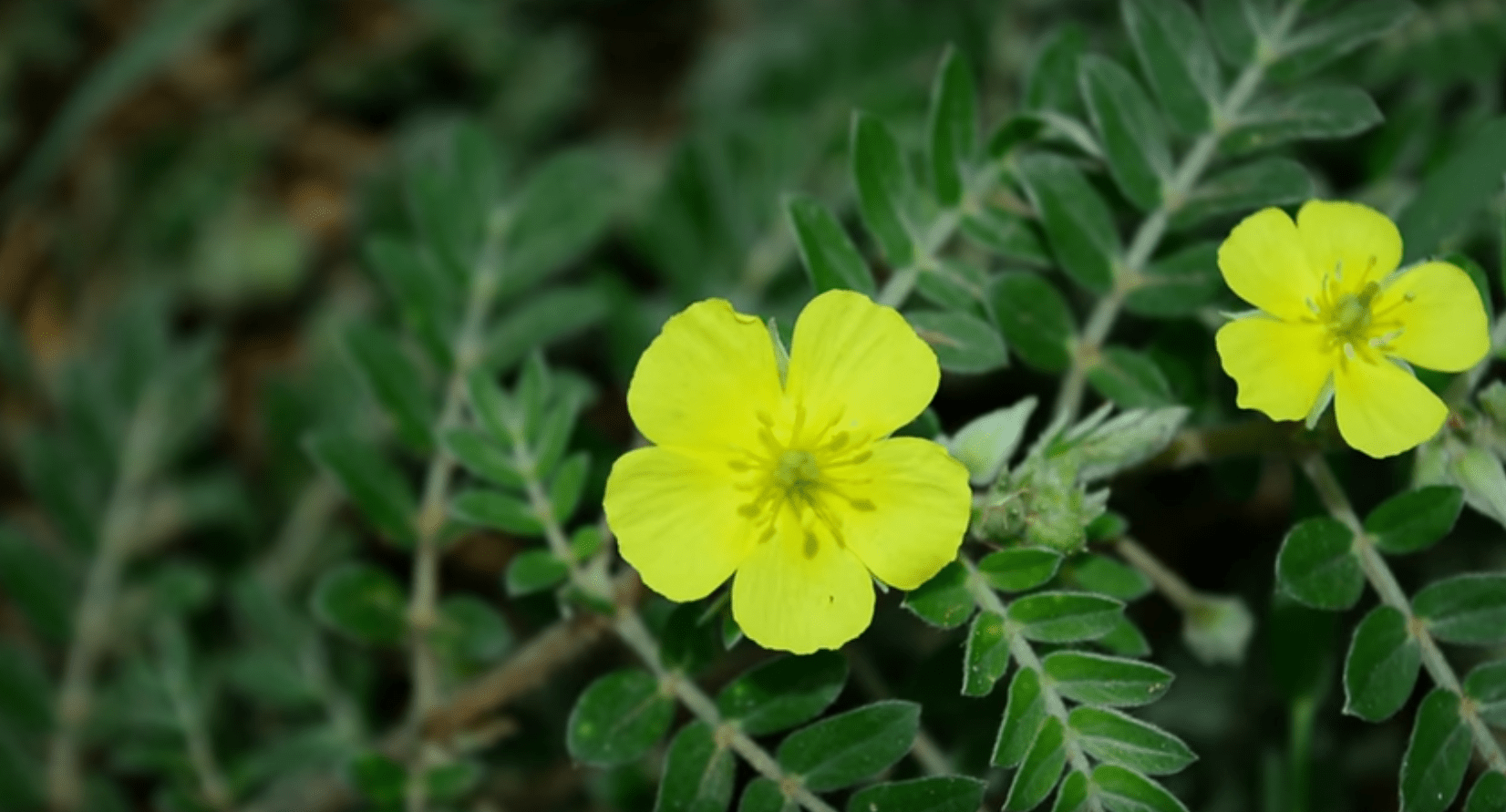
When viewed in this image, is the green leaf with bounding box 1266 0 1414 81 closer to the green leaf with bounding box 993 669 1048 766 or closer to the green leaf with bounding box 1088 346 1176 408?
the green leaf with bounding box 1088 346 1176 408

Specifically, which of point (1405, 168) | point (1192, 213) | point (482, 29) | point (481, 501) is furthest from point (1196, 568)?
point (482, 29)

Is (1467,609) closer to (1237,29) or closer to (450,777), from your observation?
(1237,29)

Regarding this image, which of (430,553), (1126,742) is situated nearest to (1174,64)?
(1126,742)

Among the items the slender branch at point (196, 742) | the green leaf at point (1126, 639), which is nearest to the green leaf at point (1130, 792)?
the green leaf at point (1126, 639)

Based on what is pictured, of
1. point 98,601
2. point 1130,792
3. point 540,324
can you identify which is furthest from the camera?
point 98,601

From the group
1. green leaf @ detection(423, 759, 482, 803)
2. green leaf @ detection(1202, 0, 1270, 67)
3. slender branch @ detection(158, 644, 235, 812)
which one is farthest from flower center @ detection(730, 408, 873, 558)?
slender branch @ detection(158, 644, 235, 812)

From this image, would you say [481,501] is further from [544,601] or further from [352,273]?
[352,273]
